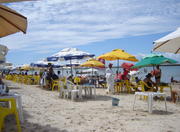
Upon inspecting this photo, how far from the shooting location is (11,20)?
14.6 feet

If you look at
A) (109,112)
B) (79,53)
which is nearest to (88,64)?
(79,53)

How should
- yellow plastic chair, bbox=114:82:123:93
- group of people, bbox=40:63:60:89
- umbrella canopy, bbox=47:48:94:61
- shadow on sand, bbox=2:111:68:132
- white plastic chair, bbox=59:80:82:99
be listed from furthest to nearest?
umbrella canopy, bbox=47:48:94:61, group of people, bbox=40:63:60:89, yellow plastic chair, bbox=114:82:123:93, white plastic chair, bbox=59:80:82:99, shadow on sand, bbox=2:111:68:132

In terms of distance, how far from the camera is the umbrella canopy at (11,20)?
4245mm

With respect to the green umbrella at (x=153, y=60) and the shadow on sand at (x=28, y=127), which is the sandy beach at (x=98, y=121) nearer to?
the shadow on sand at (x=28, y=127)

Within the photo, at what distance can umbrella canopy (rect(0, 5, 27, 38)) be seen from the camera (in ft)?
13.9

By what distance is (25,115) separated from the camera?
5273 mm

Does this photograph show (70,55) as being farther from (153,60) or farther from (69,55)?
(153,60)

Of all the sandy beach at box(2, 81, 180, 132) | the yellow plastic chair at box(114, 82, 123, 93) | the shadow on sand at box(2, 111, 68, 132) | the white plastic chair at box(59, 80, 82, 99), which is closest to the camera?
the shadow on sand at box(2, 111, 68, 132)

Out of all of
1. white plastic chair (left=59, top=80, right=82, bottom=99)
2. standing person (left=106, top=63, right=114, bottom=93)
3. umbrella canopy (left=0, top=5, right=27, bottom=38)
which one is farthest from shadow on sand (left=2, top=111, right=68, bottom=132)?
standing person (left=106, top=63, right=114, bottom=93)

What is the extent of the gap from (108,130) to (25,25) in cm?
256

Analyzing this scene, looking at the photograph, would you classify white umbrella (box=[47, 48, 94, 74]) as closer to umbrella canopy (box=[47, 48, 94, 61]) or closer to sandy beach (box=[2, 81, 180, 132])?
umbrella canopy (box=[47, 48, 94, 61])

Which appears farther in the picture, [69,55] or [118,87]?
[69,55]

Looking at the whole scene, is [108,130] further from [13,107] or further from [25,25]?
[25,25]

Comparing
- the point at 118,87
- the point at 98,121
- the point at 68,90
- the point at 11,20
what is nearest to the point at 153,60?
the point at 118,87
